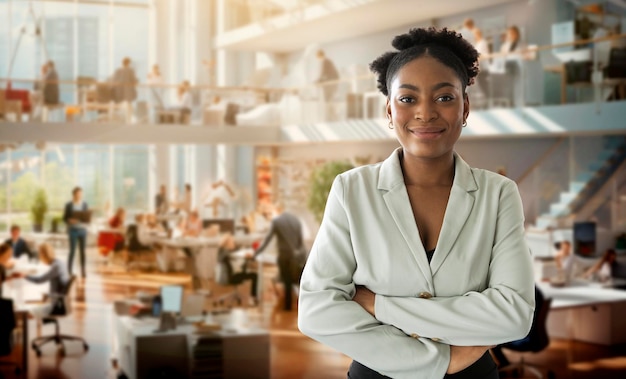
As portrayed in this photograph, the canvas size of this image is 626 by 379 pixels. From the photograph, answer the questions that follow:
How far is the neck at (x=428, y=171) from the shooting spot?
1.71m

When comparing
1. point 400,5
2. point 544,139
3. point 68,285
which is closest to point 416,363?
point 68,285

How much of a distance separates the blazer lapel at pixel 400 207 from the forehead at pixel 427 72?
170 mm

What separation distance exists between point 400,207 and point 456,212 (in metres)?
0.11

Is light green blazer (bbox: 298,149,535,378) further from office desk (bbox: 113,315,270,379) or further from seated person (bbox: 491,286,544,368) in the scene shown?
seated person (bbox: 491,286,544,368)

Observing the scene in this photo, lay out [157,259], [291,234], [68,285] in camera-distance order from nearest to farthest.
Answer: [68,285] → [291,234] → [157,259]

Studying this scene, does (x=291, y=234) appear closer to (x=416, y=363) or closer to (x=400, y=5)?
(x=400, y=5)

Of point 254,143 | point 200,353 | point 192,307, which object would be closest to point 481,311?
point 200,353

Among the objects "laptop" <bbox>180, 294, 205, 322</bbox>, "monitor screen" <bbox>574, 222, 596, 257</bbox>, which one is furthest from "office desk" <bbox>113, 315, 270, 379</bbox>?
"monitor screen" <bbox>574, 222, 596, 257</bbox>

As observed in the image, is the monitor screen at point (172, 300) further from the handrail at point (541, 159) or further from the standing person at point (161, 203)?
the standing person at point (161, 203)

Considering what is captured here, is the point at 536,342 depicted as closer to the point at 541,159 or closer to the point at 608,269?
the point at 608,269

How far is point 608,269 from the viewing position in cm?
948

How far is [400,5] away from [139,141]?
5.38 metres

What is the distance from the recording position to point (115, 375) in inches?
331

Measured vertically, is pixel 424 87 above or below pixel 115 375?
above
